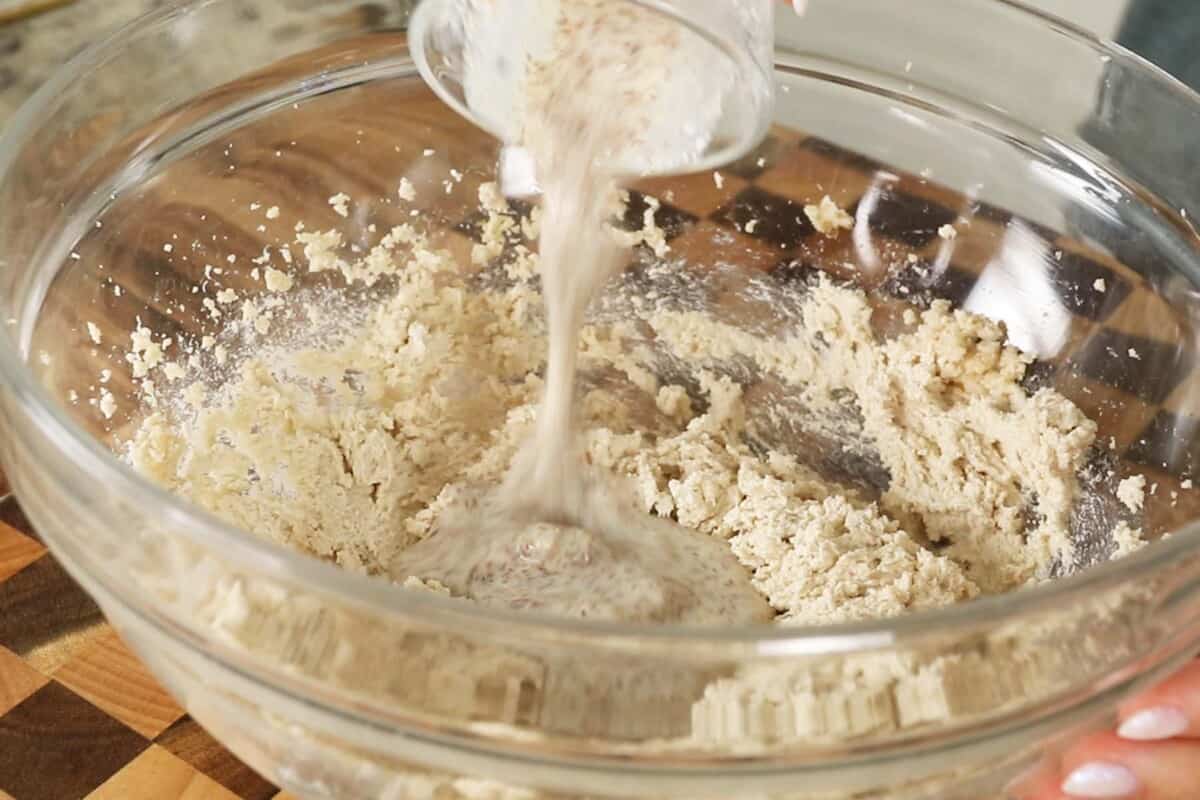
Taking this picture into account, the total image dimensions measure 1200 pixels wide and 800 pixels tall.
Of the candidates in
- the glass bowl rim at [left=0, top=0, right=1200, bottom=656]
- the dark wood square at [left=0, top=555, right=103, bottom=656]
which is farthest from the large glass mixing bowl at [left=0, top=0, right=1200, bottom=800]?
the dark wood square at [left=0, top=555, right=103, bottom=656]

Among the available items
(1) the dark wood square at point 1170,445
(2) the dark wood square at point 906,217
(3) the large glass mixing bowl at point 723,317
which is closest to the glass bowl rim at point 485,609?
(3) the large glass mixing bowl at point 723,317

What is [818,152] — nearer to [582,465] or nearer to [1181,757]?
[582,465]

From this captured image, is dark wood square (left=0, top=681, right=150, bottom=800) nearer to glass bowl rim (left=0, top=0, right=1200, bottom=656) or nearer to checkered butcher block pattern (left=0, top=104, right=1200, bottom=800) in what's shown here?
checkered butcher block pattern (left=0, top=104, right=1200, bottom=800)

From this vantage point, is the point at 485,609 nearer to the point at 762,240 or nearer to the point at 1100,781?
the point at 1100,781

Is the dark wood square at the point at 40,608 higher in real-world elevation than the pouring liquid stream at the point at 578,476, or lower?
lower

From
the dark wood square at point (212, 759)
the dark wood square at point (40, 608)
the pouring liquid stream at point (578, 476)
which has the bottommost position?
the dark wood square at point (40, 608)

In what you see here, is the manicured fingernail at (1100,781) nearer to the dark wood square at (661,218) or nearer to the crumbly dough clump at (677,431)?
the crumbly dough clump at (677,431)
